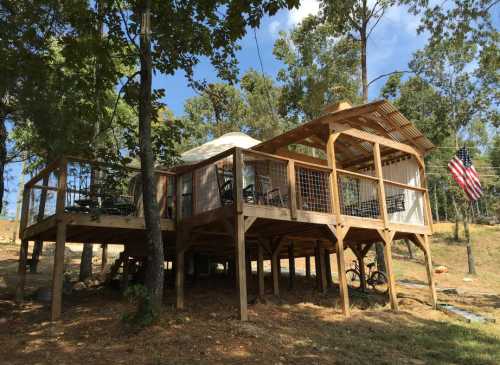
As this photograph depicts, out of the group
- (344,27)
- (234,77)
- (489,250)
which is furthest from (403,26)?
(489,250)

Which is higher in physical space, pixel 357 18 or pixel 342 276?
pixel 357 18

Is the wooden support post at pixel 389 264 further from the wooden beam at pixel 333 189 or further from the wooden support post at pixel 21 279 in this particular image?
the wooden support post at pixel 21 279

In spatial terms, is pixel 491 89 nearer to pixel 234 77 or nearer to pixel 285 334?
pixel 234 77

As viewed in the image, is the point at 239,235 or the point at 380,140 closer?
the point at 239,235

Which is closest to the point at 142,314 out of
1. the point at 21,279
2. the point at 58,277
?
the point at 58,277

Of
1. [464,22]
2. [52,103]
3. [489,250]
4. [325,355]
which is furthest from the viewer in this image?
[489,250]

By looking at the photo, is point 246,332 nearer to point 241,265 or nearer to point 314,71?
point 241,265

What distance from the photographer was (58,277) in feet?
28.5

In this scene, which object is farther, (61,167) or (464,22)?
(464,22)

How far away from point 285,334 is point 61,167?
5641 mm

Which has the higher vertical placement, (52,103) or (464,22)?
(464,22)

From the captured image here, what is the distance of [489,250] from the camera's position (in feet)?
111

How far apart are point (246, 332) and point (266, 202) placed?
18.4 feet

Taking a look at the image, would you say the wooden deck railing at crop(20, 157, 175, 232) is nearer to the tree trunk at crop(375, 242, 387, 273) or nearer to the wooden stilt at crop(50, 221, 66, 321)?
the wooden stilt at crop(50, 221, 66, 321)
